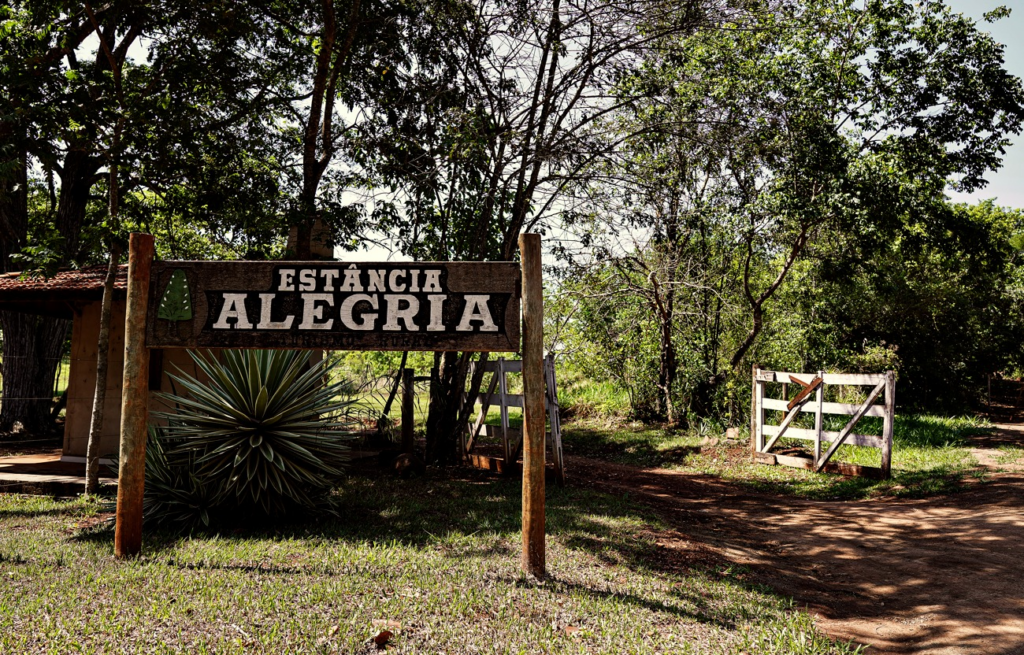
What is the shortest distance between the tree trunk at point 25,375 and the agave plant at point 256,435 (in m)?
9.95

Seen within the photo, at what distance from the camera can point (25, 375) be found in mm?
14477

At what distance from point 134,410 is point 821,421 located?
9535mm

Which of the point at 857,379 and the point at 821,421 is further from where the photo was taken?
the point at 821,421

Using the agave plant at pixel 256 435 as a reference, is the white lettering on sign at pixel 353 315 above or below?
above

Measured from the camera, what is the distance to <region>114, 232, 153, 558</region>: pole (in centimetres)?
534

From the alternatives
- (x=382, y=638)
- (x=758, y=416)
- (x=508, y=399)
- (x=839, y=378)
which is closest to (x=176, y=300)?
(x=382, y=638)

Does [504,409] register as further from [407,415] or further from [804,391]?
[804,391]

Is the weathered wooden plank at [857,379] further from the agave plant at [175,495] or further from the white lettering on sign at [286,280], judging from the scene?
the agave plant at [175,495]

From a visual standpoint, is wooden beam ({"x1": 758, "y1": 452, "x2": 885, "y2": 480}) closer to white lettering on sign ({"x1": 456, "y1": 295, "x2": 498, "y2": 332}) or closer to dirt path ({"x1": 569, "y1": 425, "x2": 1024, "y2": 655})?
dirt path ({"x1": 569, "y1": 425, "x2": 1024, "y2": 655})

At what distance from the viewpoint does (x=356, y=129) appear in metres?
11.7

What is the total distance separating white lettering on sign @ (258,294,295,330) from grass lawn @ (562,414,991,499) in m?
7.99

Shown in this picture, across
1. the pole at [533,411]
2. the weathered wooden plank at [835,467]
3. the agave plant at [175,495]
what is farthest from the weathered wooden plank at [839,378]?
the agave plant at [175,495]

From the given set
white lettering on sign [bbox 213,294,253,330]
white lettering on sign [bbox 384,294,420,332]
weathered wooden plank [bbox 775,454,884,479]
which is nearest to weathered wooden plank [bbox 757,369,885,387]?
weathered wooden plank [bbox 775,454,884,479]

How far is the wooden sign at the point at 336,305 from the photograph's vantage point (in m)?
5.22
